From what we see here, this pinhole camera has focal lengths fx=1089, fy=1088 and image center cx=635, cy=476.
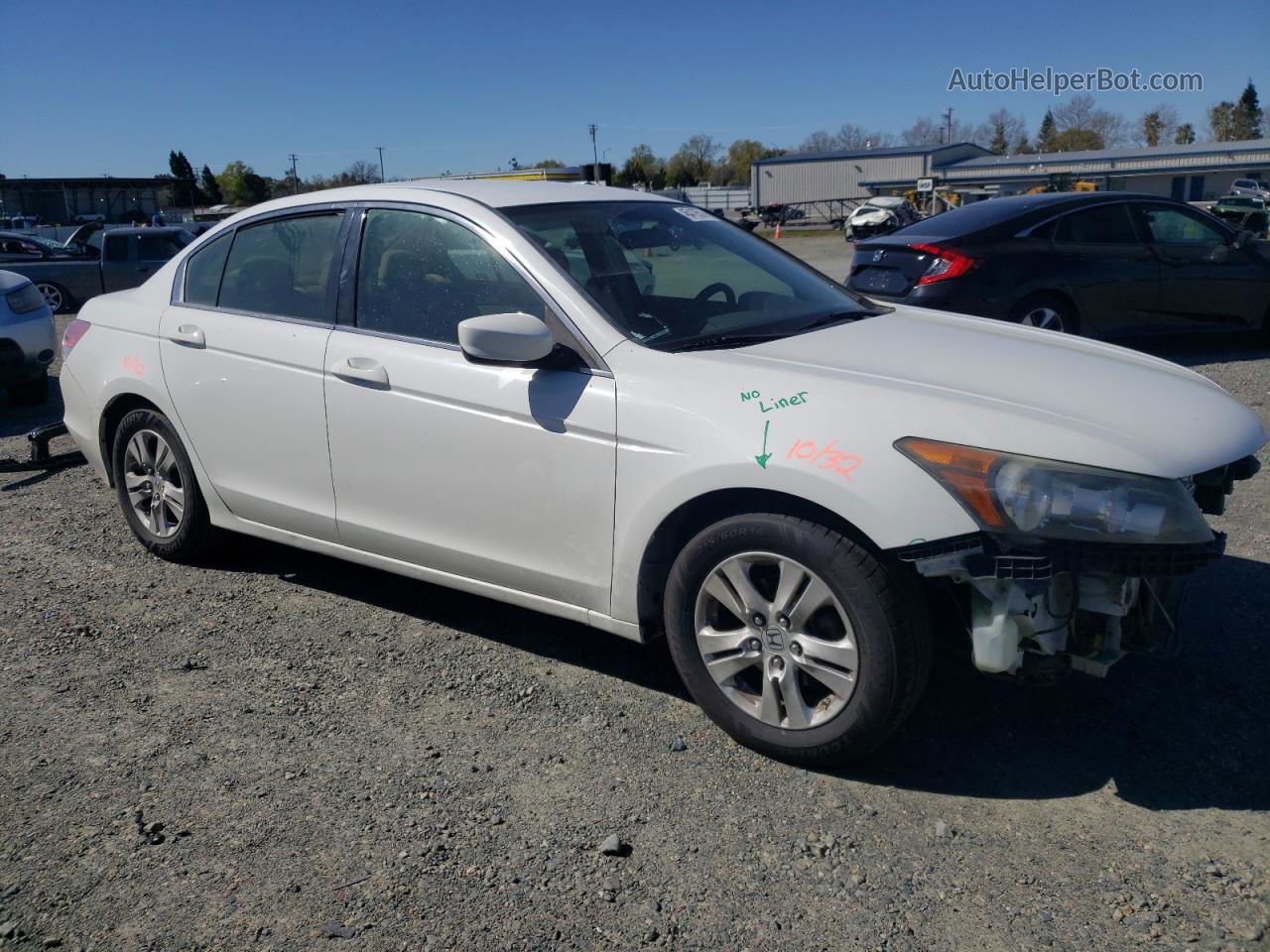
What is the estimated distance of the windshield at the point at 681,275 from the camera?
373 centimetres

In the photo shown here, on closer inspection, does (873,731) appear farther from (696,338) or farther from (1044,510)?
(696,338)

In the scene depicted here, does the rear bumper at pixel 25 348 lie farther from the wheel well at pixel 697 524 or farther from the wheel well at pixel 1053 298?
the wheel well at pixel 1053 298

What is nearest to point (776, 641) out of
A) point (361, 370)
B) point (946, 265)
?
point (361, 370)

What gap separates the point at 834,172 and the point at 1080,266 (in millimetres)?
73073

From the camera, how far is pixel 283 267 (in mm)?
4477

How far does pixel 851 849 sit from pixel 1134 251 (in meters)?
7.85

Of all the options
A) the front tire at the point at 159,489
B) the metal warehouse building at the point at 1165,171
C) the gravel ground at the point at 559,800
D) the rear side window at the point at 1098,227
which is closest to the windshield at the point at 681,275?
the gravel ground at the point at 559,800

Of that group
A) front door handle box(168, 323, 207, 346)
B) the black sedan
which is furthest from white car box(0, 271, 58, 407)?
the black sedan

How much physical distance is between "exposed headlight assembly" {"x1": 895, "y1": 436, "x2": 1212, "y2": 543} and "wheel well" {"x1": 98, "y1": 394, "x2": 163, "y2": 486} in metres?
3.63

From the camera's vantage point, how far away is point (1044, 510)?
9.36ft

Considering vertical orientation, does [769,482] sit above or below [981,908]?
above

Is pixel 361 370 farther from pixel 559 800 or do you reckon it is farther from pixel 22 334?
pixel 22 334

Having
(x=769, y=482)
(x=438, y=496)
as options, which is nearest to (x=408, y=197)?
(x=438, y=496)

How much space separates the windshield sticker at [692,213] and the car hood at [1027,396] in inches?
36.7
